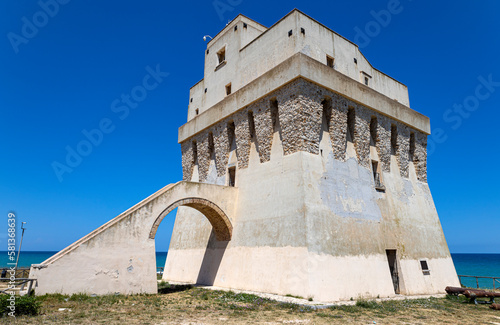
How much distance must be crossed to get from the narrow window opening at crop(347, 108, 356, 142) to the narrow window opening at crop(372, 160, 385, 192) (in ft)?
7.08

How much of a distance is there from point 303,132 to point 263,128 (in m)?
2.49

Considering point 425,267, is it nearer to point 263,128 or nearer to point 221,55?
point 263,128

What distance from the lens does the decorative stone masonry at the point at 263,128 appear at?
16.7 m

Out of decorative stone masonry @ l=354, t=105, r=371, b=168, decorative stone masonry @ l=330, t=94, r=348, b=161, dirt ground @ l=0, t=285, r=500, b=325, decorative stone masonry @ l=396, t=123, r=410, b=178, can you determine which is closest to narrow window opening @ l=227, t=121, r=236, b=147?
decorative stone masonry @ l=330, t=94, r=348, b=161

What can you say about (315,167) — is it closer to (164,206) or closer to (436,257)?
(164,206)

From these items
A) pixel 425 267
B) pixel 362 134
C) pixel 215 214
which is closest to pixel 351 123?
pixel 362 134

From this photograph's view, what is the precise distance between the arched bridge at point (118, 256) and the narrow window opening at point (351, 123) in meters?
8.23

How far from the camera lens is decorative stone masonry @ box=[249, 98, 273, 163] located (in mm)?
16734

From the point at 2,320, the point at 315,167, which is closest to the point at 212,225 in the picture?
the point at 315,167

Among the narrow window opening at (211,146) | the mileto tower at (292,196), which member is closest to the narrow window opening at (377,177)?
the mileto tower at (292,196)

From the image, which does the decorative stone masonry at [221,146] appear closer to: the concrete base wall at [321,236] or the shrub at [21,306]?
the concrete base wall at [321,236]

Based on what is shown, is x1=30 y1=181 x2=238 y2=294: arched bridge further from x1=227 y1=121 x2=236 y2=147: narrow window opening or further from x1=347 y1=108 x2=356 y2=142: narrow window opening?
x1=347 y1=108 x2=356 y2=142: narrow window opening

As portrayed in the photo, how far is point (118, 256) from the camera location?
1380cm

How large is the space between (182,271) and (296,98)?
12.5 metres
